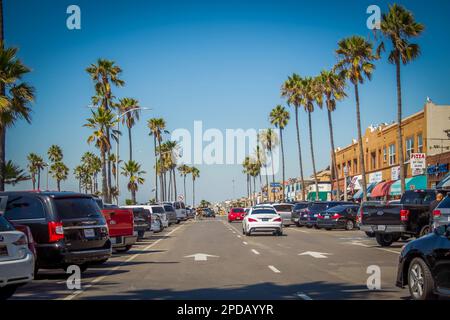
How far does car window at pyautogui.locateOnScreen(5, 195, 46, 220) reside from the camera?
14.2m

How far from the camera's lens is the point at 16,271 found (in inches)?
423

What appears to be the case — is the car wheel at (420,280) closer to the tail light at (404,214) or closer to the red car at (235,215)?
the tail light at (404,214)

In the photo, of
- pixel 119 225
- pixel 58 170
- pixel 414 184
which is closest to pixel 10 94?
pixel 119 225

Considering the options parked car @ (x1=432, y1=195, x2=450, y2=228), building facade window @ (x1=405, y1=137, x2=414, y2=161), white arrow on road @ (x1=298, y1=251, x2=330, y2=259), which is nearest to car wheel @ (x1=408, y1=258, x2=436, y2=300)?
parked car @ (x1=432, y1=195, x2=450, y2=228)

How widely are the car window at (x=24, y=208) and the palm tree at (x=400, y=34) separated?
31260mm

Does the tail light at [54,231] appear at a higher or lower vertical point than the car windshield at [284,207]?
lower

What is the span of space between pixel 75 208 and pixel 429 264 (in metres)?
8.41

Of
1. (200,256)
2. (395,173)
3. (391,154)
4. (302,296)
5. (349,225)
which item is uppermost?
(391,154)

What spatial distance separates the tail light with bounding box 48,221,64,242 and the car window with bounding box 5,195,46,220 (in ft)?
1.05

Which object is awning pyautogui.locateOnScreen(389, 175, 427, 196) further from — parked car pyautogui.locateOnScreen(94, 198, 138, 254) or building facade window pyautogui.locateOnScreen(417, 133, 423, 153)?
parked car pyautogui.locateOnScreen(94, 198, 138, 254)

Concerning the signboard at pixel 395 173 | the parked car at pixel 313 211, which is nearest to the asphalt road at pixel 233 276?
the parked car at pixel 313 211

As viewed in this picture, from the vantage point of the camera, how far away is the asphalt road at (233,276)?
11609mm

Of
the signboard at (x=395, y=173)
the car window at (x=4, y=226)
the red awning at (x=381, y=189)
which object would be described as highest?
the signboard at (x=395, y=173)

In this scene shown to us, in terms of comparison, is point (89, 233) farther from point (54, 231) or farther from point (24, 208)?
point (24, 208)
